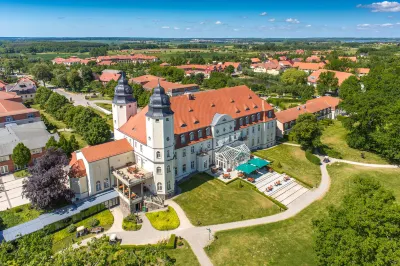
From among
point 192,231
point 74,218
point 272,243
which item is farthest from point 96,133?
point 272,243

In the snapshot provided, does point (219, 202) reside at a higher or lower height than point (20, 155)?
lower

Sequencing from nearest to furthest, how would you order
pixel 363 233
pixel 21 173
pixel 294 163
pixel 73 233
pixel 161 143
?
pixel 363 233
pixel 73 233
pixel 161 143
pixel 21 173
pixel 294 163

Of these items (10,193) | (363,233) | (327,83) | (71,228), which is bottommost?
(71,228)

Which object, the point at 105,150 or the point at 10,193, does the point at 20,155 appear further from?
the point at 105,150

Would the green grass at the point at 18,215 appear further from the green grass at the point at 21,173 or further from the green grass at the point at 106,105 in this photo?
the green grass at the point at 106,105

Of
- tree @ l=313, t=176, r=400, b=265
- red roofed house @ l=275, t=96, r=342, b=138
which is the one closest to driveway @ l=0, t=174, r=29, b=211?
tree @ l=313, t=176, r=400, b=265

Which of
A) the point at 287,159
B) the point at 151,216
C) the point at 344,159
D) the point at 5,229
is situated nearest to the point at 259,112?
the point at 287,159

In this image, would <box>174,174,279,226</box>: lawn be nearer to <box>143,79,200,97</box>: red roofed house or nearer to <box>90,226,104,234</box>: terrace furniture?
<box>90,226,104,234</box>: terrace furniture

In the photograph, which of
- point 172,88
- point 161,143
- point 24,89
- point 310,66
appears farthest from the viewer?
point 310,66
